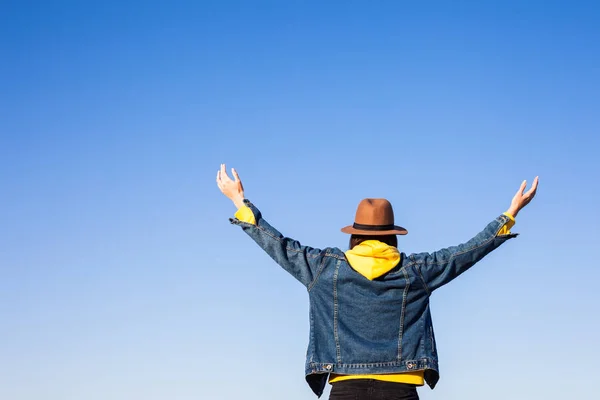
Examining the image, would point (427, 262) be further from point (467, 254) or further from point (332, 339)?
point (332, 339)

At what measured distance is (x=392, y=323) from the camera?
8.76 meters

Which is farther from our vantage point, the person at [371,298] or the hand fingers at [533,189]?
the hand fingers at [533,189]

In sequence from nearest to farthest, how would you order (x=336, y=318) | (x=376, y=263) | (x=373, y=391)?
(x=373, y=391)
(x=376, y=263)
(x=336, y=318)

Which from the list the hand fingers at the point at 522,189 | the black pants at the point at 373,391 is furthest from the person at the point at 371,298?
the hand fingers at the point at 522,189

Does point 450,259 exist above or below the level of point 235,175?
below

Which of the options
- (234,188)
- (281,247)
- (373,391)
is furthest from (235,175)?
(373,391)

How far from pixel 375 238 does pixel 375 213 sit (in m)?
0.21

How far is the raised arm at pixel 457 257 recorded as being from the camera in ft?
29.2

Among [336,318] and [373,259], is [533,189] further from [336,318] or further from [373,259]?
[336,318]

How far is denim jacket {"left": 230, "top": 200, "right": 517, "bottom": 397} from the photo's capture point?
8.70 m

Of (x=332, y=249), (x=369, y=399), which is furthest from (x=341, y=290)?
(x=369, y=399)

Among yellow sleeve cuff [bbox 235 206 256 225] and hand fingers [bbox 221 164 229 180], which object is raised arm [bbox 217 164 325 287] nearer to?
yellow sleeve cuff [bbox 235 206 256 225]

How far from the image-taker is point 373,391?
27.9 ft

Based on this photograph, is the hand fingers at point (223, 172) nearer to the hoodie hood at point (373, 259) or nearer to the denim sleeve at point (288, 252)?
the denim sleeve at point (288, 252)
